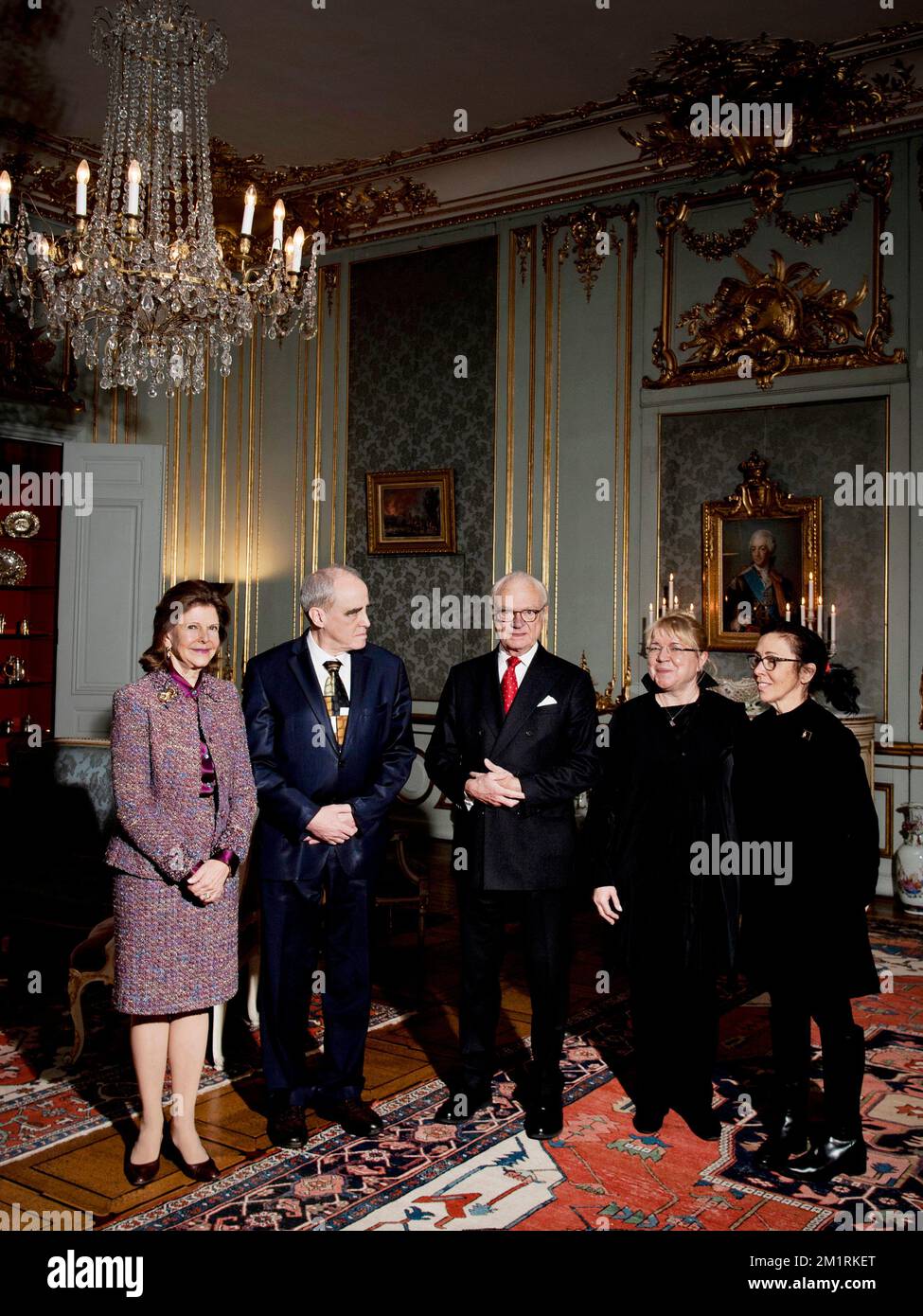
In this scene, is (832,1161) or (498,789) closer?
(832,1161)

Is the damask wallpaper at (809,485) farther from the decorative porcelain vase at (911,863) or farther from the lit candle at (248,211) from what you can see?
the lit candle at (248,211)

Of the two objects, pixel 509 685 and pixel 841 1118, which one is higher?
pixel 509 685

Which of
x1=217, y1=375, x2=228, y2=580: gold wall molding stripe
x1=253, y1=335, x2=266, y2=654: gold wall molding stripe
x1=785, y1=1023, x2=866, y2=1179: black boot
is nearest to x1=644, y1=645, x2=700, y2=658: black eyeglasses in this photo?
x1=785, y1=1023, x2=866, y2=1179: black boot

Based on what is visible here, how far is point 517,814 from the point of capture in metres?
3.30

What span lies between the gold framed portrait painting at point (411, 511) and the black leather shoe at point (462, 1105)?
5.18 meters

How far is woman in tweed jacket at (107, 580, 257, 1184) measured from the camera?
9.61ft

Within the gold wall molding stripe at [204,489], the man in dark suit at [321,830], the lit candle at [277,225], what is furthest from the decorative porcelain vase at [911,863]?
the gold wall molding stripe at [204,489]

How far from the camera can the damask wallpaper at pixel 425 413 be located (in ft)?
26.5

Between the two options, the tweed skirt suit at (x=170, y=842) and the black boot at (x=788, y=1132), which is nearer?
the tweed skirt suit at (x=170, y=842)

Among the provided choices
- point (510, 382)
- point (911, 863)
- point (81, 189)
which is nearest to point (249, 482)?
point (510, 382)

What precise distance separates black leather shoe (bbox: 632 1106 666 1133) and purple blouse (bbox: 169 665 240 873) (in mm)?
1386

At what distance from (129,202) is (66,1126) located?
3.75 metres

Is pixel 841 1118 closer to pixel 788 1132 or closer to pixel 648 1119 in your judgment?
pixel 788 1132

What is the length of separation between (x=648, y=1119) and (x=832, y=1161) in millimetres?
533
